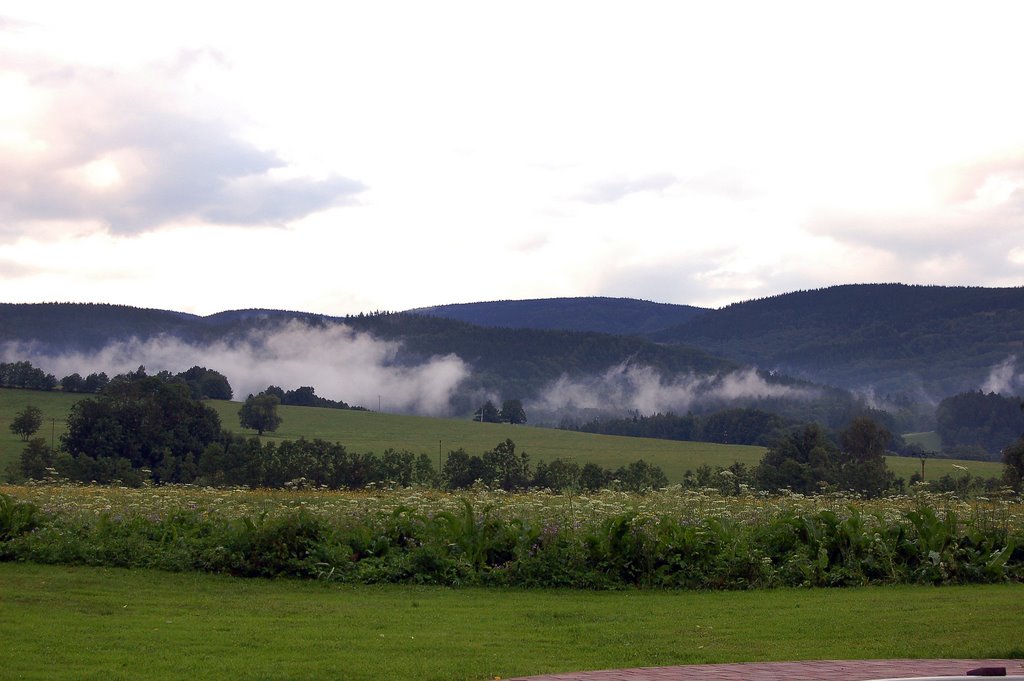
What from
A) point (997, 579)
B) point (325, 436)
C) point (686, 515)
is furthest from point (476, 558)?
point (325, 436)

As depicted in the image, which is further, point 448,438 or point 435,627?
point 448,438

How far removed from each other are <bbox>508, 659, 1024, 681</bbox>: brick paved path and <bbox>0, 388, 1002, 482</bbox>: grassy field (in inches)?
2389

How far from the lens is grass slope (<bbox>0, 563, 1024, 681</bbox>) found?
9.24 m

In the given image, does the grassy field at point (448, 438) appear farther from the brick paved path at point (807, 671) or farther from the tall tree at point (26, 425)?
the brick paved path at point (807, 671)

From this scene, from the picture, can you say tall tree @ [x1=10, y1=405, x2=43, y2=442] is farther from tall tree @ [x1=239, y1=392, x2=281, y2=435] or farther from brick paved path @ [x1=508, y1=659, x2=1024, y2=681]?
→ brick paved path @ [x1=508, y1=659, x2=1024, y2=681]

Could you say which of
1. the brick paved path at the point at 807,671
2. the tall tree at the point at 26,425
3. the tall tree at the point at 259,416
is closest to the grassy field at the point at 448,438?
the tall tree at the point at 26,425

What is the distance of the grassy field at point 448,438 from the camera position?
81062 mm

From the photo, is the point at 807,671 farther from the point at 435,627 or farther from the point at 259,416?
the point at 259,416

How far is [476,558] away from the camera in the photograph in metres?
14.7

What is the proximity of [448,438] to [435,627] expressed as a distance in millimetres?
90855

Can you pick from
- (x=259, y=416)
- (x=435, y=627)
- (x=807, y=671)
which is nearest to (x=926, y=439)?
(x=259, y=416)

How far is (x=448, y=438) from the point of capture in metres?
102

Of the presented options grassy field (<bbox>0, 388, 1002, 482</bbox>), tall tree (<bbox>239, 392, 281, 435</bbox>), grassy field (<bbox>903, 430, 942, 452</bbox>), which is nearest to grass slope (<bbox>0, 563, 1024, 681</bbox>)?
grassy field (<bbox>0, 388, 1002, 482</bbox>)

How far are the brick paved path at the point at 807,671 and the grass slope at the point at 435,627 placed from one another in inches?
19.7
